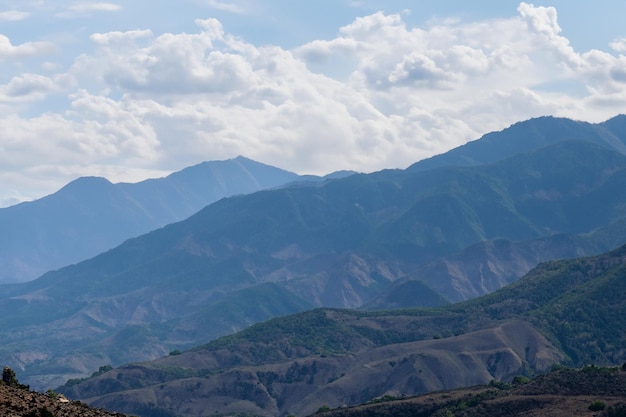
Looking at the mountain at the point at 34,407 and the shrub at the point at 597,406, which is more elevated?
the mountain at the point at 34,407

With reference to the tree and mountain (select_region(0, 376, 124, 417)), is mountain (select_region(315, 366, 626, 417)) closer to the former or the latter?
the tree

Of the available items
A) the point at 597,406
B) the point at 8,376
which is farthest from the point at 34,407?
the point at 597,406

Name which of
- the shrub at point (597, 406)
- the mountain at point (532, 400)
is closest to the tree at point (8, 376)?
the mountain at point (532, 400)

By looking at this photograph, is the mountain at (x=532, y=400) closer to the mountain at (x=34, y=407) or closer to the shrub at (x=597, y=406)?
the shrub at (x=597, y=406)

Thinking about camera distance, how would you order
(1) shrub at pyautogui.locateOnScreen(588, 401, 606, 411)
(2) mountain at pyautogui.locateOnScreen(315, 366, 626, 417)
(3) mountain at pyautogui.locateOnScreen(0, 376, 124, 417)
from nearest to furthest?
(3) mountain at pyautogui.locateOnScreen(0, 376, 124, 417) → (1) shrub at pyautogui.locateOnScreen(588, 401, 606, 411) → (2) mountain at pyautogui.locateOnScreen(315, 366, 626, 417)

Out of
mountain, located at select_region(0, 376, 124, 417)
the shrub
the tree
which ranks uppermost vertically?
the tree

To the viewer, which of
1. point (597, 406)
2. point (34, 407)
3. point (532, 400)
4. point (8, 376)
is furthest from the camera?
point (532, 400)

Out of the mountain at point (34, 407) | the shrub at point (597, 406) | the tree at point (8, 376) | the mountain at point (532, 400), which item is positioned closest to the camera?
the mountain at point (34, 407)

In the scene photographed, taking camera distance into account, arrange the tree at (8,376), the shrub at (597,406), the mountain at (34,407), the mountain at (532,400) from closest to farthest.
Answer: the mountain at (34,407)
the tree at (8,376)
the shrub at (597,406)
the mountain at (532,400)

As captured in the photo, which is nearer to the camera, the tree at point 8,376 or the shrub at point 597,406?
the tree at point 8,376

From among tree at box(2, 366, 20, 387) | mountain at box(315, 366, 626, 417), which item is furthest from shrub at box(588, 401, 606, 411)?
tree at box(2, 366, 20, 387)

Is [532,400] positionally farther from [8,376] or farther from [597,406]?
[8,376]

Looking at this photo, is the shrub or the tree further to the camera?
the shrub

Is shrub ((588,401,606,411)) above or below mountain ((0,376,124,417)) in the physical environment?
below
